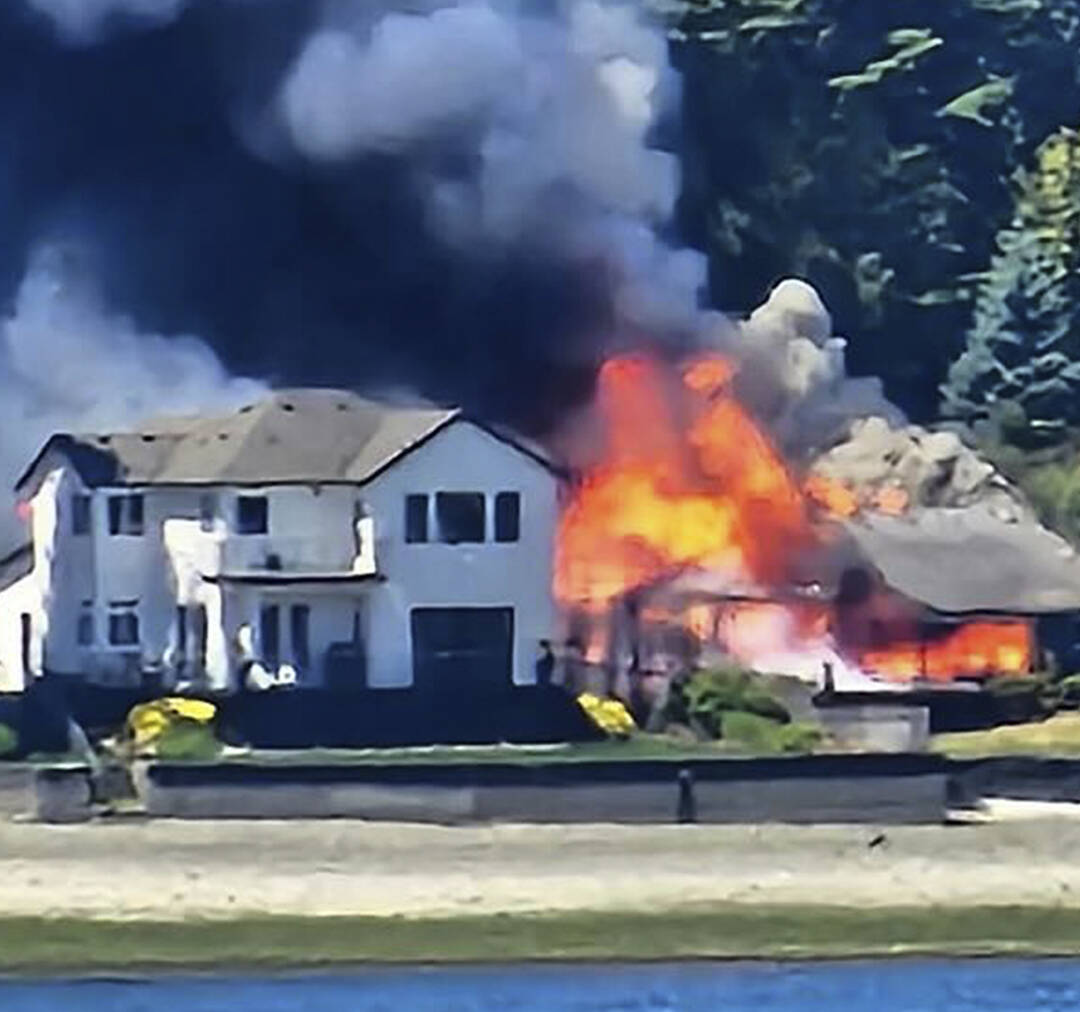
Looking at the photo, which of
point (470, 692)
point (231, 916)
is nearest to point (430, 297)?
point (470, 692)

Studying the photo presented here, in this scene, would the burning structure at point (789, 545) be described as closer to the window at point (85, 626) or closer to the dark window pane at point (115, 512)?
the dark window pane at point (115, 512)

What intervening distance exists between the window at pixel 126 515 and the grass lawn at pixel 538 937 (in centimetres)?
404

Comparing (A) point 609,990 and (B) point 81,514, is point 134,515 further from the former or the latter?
(A) point 609,990

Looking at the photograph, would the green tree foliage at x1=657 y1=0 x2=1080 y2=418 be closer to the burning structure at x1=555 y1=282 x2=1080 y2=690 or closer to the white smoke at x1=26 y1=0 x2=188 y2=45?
the burning structure at x1=555 y1=282 x2=1080 y2=690

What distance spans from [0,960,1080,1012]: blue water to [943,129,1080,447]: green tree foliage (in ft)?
18.8

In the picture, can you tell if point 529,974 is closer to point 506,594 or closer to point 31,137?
point 506,594

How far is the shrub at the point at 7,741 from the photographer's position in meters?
27.1

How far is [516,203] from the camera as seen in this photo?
2825 cm

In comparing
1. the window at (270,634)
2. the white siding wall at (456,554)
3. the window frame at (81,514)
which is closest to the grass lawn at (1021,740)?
the white siding wall at (456,554)

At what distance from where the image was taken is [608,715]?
2750cm

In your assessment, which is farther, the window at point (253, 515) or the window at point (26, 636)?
the window at point (26, 636)

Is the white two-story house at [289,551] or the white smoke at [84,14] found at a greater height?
the white smoke at [84,14]

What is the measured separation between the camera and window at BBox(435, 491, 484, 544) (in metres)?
27.4

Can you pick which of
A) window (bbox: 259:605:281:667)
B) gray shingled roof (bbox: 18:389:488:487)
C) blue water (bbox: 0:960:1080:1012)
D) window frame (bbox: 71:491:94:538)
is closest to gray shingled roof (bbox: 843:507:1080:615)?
gray shingled roof (bbox: 18:389:488:487)
